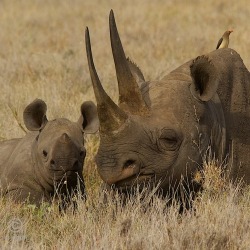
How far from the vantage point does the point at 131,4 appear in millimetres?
22156

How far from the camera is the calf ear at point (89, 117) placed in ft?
26.1

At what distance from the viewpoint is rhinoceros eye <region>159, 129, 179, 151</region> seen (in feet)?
20.4

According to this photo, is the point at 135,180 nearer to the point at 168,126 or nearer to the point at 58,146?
the point at 168,126

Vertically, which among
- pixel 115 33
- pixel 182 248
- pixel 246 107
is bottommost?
pixel 182 248

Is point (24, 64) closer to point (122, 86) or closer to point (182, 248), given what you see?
point (122, 86)

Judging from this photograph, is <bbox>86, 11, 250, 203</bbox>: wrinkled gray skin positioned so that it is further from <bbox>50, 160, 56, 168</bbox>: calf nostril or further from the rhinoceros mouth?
<bbox>50, 160, 56, 168</bbox>: calf nostril

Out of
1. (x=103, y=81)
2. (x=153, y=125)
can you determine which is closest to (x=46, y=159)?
(x=153, y=125)

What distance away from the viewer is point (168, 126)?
20.5 ft

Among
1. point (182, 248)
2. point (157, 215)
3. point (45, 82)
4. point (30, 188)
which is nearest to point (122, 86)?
point (157, 215)

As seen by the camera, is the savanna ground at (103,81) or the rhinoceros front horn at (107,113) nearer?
the savanna ground at (103,81)

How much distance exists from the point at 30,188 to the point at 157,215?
79.9 inches

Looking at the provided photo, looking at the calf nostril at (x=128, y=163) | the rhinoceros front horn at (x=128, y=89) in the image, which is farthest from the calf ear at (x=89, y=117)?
the calf nostril at (x=128, y=163)

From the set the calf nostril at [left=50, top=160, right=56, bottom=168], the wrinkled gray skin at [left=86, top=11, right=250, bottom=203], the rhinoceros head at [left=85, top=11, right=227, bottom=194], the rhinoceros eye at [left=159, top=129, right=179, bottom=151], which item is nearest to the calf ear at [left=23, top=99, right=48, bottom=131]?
the calf nostril at [left=50, top=160, right=56, bottom=168]

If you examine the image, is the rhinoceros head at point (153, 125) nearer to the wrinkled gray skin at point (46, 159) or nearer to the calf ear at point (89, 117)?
the wrinkled gray skin at point (46, 159)
